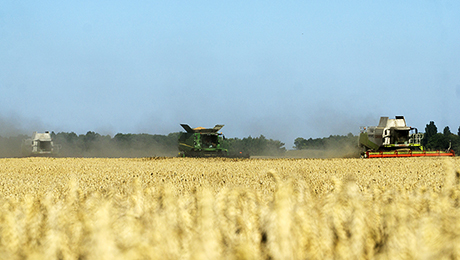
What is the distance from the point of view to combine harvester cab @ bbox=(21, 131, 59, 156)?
3616 centimetres

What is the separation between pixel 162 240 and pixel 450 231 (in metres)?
1.81

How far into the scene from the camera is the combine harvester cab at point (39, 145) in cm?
3616

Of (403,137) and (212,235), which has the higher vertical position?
(403,137)

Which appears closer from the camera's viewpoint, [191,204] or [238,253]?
[238,253]

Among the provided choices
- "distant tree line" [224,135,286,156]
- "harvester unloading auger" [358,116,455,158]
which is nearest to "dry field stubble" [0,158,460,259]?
"harvester unloading auger" [358,116,455,158]

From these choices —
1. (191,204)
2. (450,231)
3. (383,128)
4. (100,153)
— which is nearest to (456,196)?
(450,231)

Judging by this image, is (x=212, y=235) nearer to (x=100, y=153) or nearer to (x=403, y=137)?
(x=403, y=137)

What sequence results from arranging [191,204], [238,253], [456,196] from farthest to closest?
[456,196]
[191,204]
[238,253]

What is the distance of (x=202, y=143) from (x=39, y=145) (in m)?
16.4

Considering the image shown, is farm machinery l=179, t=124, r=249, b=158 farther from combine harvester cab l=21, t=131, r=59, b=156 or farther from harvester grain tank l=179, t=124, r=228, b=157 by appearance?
combine harvester cab l=21, t=131, r=59, b=156

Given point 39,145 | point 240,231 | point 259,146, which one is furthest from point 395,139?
point 259,146

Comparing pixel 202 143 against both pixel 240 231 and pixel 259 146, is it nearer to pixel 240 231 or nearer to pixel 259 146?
pixel 240 231

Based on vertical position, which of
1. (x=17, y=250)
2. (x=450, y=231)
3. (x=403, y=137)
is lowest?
(x=17, y=250)

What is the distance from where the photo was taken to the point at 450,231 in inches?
110
